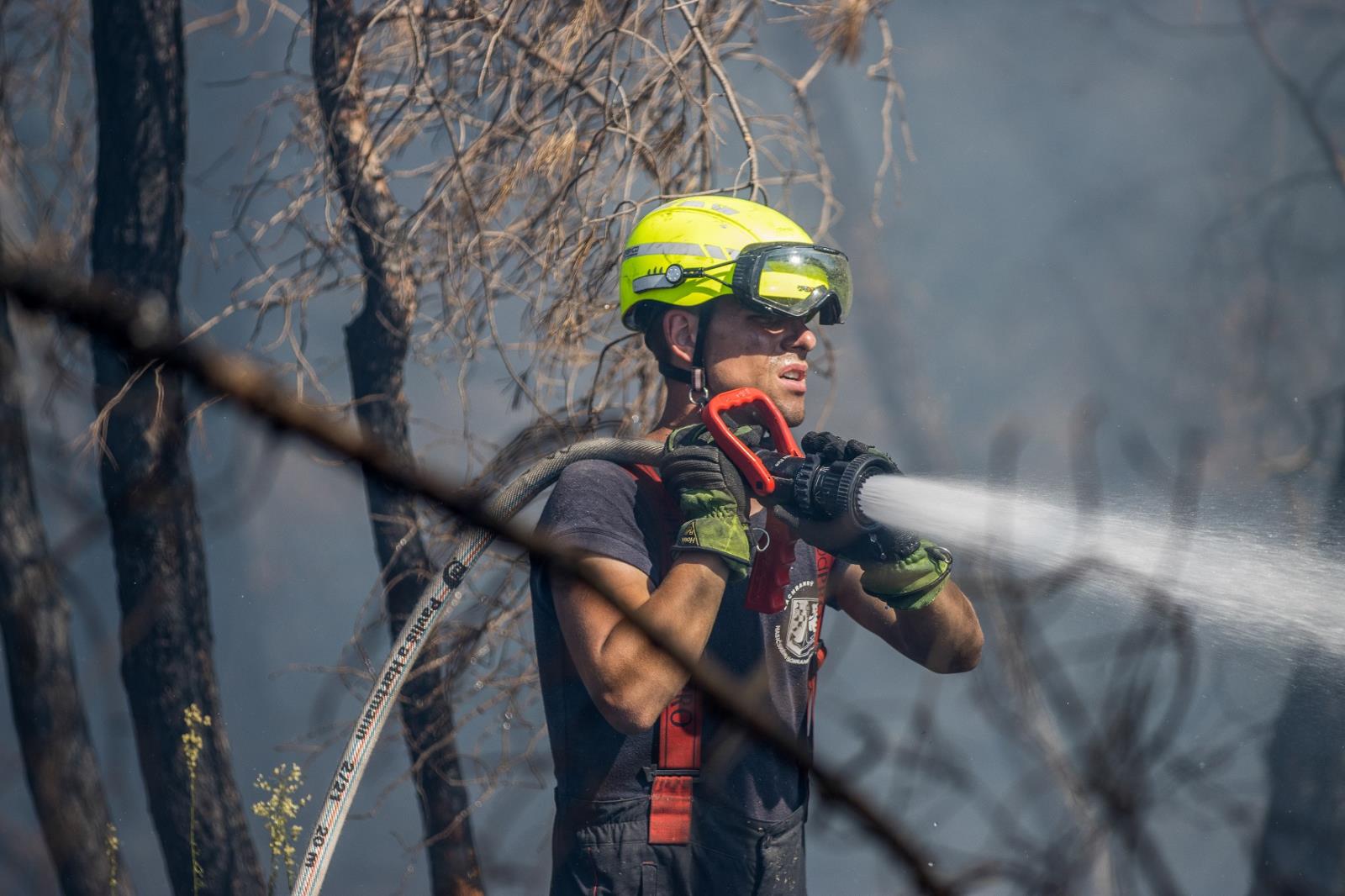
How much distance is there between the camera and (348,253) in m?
3.06

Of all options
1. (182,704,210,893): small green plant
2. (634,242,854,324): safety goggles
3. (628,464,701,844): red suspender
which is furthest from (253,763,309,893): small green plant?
(634,242,854,324): safety goggles

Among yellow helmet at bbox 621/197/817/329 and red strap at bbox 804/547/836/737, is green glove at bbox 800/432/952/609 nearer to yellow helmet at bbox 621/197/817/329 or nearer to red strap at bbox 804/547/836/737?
red strap at bbox 804/547/836/737

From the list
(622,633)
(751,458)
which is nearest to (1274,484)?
(751,458)

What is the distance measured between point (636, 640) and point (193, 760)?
144 centimetres

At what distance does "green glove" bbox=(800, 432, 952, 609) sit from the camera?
6.26 feet

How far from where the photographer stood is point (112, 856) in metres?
2.64

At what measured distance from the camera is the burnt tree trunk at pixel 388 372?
300cm

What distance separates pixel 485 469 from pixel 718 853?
4.02ft

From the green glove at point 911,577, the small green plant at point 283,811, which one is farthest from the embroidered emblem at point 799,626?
the small green plant at point 283,811

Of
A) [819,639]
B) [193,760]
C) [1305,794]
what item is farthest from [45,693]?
[1305,794]

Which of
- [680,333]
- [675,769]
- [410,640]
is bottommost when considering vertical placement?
[675,769]

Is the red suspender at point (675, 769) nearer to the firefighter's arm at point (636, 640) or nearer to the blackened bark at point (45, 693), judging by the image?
the firefighter's arm at point (636, 640)

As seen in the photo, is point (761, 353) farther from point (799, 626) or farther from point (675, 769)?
point (675, 769)

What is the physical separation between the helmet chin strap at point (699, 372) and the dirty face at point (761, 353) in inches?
0.8
